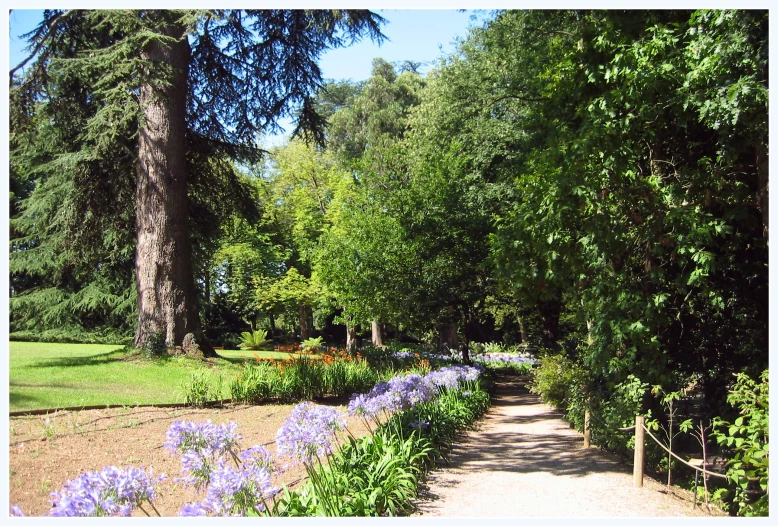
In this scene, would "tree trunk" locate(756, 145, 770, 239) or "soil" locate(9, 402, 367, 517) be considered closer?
"soil" locate(9, 402, 367, 517)

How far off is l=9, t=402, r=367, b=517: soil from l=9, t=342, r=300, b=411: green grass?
2.24 ft

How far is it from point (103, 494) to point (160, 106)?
33.0 feet

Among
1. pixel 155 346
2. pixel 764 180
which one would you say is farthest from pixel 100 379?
pixel 764 180

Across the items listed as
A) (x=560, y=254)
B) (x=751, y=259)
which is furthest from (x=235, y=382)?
(x=751, y=259)

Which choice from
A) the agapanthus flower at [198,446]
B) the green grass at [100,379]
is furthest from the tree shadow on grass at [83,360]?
the agapanthus flower at [198,446]

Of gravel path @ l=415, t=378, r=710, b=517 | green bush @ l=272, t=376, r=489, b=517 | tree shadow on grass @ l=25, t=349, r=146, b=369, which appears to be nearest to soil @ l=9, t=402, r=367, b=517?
green bush @ l=272, t=376, r=489, b=517

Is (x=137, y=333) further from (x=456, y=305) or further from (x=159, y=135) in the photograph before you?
(x=456, y=305)

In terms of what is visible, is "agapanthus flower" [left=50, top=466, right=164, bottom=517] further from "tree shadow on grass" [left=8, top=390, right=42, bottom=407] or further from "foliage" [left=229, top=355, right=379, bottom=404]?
"foliage" [left=229, top=355, right=379, bottom=404]

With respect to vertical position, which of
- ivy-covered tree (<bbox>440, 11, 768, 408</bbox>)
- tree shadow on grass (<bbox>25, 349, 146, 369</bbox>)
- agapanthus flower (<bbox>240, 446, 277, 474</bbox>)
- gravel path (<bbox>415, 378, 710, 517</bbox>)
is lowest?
gravel path (<bbox>415, 378, 710, 517</bbox>)

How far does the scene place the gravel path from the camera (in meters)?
4.61

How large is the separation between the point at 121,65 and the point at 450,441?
7415 millimetres

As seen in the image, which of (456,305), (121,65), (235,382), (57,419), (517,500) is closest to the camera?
(517,500)

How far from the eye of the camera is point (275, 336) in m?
28.7

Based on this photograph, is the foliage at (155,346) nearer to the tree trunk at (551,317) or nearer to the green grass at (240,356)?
the green grass at (240,356)
